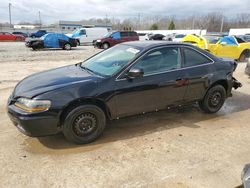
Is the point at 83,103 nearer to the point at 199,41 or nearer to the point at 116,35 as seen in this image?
the point at 199,41

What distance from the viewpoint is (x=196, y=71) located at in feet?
16.5

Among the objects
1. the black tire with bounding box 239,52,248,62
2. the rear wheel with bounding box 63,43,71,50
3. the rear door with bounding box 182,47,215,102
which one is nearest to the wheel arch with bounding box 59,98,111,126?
the rear door with bounding box 182,47,215,102

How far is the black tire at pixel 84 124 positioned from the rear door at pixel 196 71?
1899mm

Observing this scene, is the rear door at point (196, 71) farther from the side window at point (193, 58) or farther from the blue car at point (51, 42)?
the blue car at point (51, 42)

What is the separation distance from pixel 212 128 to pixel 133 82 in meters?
1.83

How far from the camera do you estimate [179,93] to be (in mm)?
4895

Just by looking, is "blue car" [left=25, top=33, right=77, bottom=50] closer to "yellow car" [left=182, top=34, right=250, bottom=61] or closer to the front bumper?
"yellow car" [left=182, top=34, right=250, bottom=61]

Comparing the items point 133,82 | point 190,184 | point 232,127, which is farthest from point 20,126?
point 232,127

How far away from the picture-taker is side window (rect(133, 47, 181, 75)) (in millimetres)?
4507

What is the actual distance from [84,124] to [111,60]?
1.38 m

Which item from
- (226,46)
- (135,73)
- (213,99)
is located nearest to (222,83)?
(213,99)

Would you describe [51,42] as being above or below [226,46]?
below

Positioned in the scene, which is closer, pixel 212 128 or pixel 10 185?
pixel 10 185

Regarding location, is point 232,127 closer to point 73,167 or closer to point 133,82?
point 133,82
